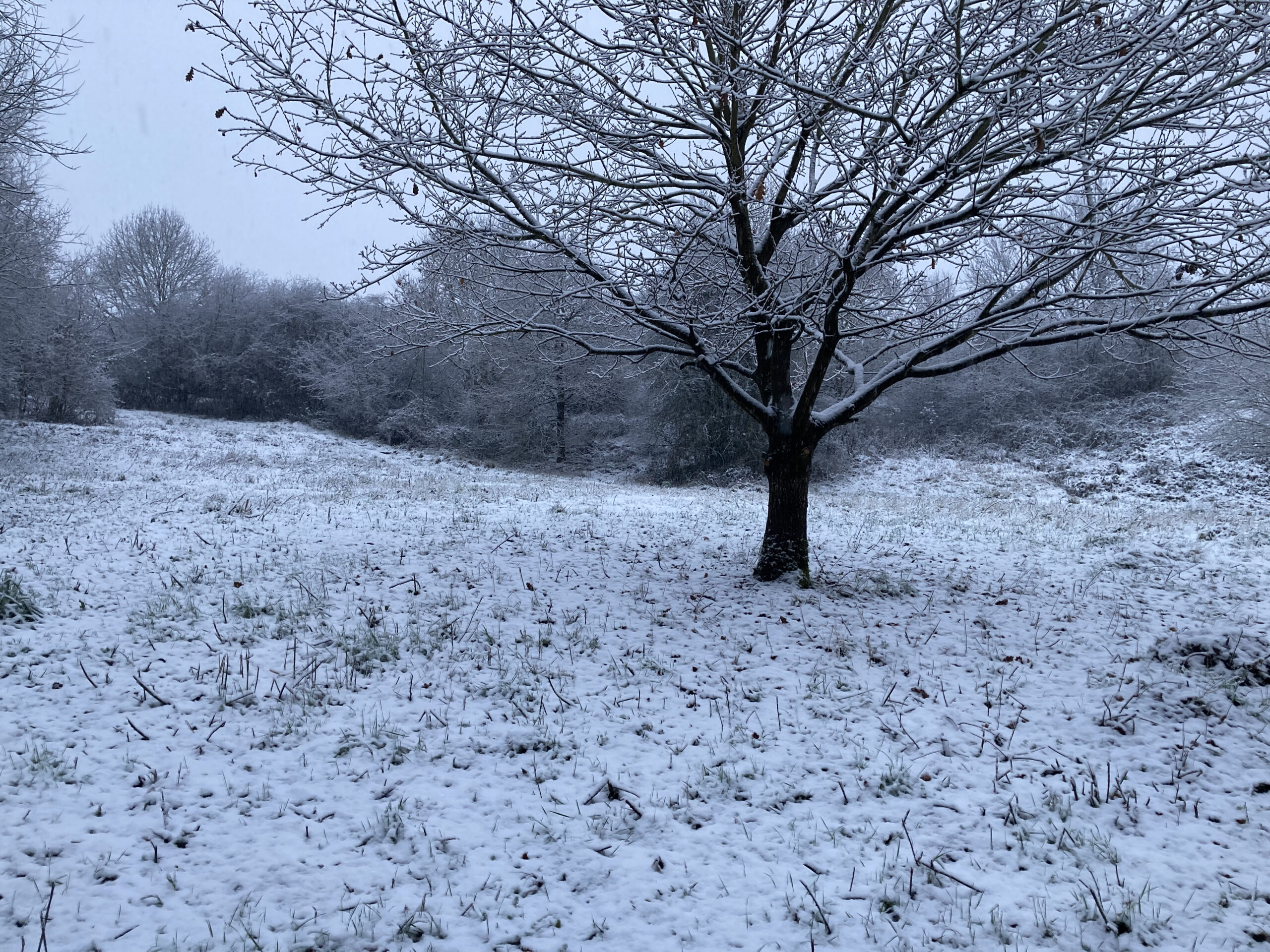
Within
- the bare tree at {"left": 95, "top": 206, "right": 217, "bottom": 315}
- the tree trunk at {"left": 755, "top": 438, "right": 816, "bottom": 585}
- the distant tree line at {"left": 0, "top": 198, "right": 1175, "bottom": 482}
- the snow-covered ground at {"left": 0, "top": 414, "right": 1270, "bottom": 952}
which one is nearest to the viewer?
the snow-covered ground at {"left": 0, "top": 414, "right": 1270, "bottom": 952}

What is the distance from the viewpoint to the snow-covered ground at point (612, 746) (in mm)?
2967

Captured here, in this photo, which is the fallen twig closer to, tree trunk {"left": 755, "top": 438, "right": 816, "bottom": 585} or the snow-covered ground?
the snow-covered ground

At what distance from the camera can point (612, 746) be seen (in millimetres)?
4398

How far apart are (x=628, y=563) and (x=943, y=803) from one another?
5.07 metres

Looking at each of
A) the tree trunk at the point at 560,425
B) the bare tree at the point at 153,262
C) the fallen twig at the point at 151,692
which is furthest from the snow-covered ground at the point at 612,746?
the bare tree at the point at 153,262

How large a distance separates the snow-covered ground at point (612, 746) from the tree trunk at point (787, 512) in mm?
470

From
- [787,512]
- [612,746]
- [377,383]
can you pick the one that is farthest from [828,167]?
[377,383]

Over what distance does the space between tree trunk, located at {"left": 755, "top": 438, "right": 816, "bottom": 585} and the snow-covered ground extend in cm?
47

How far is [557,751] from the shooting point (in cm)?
429

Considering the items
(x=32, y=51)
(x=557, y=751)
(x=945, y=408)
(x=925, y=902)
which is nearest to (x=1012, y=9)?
(x=925, y=902)

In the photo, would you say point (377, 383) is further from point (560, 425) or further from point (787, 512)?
point (787, 512)

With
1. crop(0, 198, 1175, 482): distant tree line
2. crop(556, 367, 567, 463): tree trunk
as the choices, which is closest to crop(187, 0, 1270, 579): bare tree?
crop(0, 198, 1175, 482): distant tree line

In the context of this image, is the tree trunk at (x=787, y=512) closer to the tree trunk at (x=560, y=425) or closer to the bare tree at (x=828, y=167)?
the bare tree at (x=828, y=167)

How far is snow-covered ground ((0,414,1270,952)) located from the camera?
297 cm
